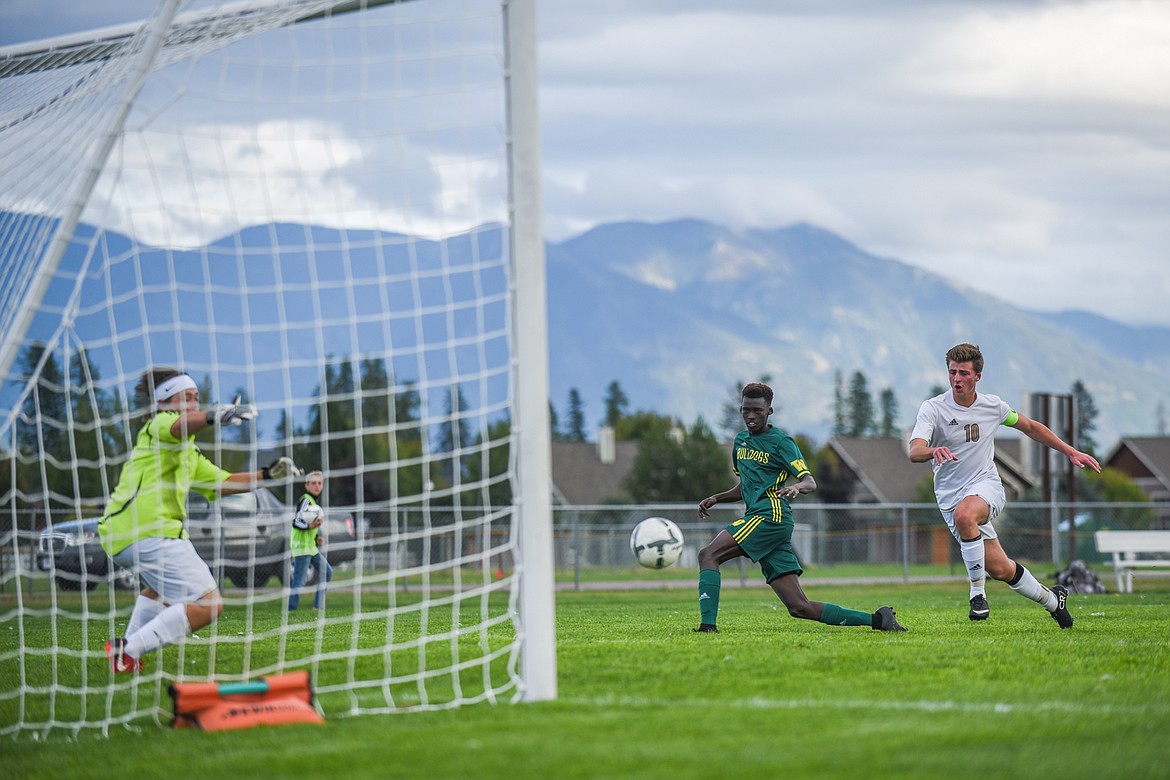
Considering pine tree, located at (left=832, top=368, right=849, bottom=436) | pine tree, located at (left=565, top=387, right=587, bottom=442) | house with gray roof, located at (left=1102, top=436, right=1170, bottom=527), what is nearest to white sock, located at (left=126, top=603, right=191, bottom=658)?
house with gray roof, located at (left=1102, top=436, right=1170, bottom=527)

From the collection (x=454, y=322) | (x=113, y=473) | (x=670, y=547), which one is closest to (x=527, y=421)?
(x=454, y=322)

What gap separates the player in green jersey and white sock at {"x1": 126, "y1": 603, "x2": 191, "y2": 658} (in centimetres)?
408

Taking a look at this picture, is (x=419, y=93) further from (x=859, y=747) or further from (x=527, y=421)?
(x=859, y=747)

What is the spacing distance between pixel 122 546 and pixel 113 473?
2154cm

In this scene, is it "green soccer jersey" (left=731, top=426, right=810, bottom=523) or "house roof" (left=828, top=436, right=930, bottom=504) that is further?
"house roof" (left=828, top=436, right=930, bottom=504)

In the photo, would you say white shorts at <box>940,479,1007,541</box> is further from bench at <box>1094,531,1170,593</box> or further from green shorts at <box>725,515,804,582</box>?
bench at <box>1094,531,1170,593</box>

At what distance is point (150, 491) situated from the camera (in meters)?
7.54

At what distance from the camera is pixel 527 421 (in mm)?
A: 6414

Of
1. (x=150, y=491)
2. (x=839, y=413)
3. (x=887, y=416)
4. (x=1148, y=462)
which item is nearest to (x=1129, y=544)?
(x=150, y=491)

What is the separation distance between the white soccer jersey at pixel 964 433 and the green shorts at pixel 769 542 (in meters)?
1.40

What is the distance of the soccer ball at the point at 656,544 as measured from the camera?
44.0 ft

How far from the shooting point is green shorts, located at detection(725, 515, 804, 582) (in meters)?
10.0

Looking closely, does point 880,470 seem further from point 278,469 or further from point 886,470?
Answer: point 278,469

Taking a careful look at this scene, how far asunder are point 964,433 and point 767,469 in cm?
163
